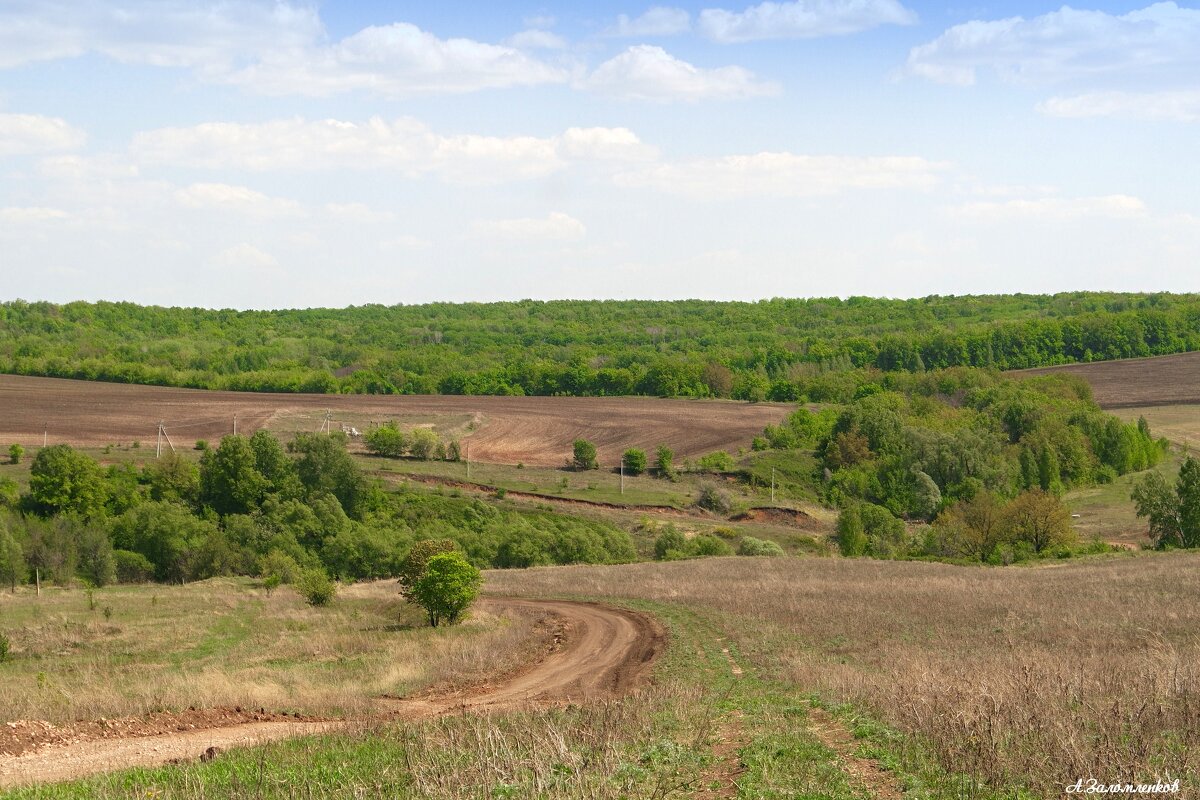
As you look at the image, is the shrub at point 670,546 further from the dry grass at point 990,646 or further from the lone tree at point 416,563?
the lone tree at point 416,563

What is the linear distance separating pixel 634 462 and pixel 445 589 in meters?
66.9

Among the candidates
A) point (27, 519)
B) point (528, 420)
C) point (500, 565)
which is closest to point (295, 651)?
point (500, 565)

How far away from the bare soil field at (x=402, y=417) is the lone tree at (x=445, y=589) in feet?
218

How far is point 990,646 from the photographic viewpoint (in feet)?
73.8

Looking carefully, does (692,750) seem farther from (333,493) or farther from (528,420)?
(528,420)

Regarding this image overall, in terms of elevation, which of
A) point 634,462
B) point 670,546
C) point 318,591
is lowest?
point 670,546

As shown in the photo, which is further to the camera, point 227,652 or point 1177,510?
point 1177,510

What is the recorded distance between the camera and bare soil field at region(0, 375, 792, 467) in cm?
10181

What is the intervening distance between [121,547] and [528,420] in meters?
60.1

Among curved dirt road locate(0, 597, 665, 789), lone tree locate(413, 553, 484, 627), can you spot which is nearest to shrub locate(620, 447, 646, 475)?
curved dirt road locate(0, 597, 665, 789)

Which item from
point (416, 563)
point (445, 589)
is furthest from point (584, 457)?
point (445, 589)

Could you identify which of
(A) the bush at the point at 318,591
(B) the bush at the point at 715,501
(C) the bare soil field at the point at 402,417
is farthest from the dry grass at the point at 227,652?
(C) the bare soil field at the point at 402,417

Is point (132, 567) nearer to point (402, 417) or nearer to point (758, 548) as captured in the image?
point (758, 548)

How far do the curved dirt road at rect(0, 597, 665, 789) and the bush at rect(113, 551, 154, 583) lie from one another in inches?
1190
